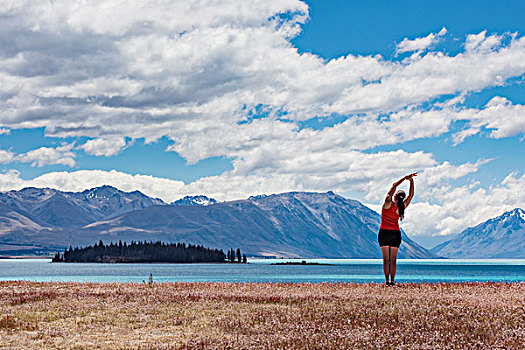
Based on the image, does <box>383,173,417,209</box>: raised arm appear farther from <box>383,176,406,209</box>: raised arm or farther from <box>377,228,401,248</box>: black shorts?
<box>377,228,401,248</box>: black shorts

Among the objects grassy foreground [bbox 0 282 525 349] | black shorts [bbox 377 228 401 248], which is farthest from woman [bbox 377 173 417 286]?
grassy foreground [bbox 0 282 525 349]

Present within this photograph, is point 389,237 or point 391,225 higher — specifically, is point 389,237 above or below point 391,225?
below

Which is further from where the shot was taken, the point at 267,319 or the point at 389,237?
the point at 389,237

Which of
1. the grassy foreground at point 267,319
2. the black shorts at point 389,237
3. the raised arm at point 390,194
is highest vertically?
the raised arm at point 390,194

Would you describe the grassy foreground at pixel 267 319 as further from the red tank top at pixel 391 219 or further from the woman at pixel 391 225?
the red tank top at pixel 391 219

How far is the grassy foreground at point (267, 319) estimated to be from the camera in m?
18.2

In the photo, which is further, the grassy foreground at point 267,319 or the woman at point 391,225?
the woman at point 391,225

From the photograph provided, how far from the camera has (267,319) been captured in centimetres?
2184

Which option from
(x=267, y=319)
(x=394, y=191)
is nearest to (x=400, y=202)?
(x=394, y=191)

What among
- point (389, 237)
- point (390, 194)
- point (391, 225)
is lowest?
point (389, 237)

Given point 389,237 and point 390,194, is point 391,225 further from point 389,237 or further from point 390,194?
point 390,194

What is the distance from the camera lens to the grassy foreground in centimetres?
1819

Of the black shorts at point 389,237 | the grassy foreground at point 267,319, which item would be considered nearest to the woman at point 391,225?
the black shorts at point 389,237

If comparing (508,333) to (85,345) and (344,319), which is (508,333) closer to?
(344,319)
